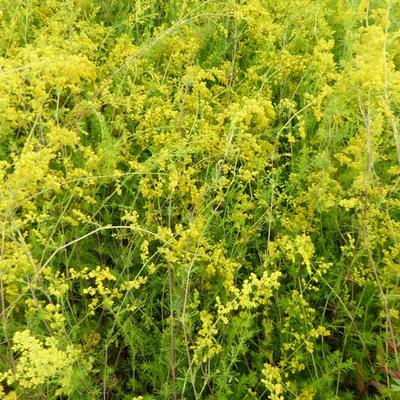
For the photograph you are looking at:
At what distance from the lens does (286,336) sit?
2.20 m

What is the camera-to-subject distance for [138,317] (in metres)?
2.32

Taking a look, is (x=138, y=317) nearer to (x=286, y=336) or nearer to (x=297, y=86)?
(x=286, y=336)

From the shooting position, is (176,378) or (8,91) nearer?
(176,378)

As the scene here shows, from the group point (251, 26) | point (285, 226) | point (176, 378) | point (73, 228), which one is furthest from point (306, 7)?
point (176, 378)

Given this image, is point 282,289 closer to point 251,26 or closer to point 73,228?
point 73,228

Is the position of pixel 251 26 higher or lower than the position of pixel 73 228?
higher

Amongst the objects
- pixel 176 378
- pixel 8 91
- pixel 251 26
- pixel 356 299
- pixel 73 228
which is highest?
pixel 8 91

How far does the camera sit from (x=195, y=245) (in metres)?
2.14

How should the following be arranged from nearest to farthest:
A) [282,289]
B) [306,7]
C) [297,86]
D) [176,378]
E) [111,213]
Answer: [176,378] < [282,289] < [111,213] < [297,86] < [306,7]

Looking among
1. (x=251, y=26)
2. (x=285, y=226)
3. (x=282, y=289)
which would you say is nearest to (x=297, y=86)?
(x=251, y=26)

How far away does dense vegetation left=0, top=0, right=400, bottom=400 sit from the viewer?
192cm

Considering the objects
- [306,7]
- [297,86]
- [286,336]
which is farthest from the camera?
[306,7]

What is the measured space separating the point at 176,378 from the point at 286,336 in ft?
1.69

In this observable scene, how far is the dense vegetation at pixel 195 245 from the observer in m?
1.92
